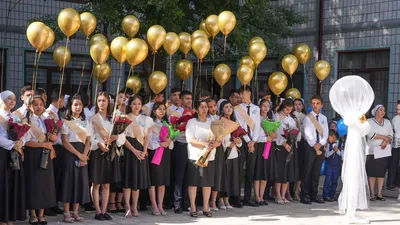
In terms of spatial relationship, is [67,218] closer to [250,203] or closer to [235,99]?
[250,203]

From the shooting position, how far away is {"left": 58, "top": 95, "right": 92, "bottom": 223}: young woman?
25.4 ft

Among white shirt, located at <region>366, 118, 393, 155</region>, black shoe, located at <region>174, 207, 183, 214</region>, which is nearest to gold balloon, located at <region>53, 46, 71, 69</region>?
black shoe, located at <region>174, 207, 183, 214</region>

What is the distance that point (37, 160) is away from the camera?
746 cm

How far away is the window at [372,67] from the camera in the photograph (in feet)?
45.6

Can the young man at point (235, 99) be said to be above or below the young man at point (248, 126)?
above

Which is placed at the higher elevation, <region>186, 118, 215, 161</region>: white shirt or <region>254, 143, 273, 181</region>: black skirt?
<region>186, 118, 215, 161</region>: white shirt

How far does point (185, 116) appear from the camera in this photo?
334 inches

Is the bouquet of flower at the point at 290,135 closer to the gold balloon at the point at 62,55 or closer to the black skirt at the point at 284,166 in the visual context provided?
the black skirt at the point at 284,166

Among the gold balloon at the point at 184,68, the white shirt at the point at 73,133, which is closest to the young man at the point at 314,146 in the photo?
the gold balloon at the point at 184,68

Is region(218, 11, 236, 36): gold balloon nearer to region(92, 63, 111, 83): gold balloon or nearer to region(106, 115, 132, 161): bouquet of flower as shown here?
region(92, 63, 111, 83): gold balloon

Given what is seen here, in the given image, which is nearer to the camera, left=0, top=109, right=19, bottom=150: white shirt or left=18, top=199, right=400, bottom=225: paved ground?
left=0, top=109, right=19, bottom=150: white shirt

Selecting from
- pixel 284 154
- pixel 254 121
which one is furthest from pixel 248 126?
pixel 284 154

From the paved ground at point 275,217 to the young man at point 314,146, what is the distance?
319mm

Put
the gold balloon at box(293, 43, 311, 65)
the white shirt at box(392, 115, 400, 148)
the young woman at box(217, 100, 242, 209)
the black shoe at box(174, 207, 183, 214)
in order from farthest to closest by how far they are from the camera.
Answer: the white shirt at box(392, 115, 400, 148) < the gold balloon at box(293, 43, 311, 65) < the young woman at box(217, 100, 242, 209) < the black shoe at box(174, 207, 183, 214)
